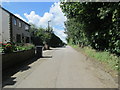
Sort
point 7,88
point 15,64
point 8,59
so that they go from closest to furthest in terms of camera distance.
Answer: point 7,88, point 8,59, point 15,64

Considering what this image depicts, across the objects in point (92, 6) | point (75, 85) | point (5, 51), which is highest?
point (92, 6)

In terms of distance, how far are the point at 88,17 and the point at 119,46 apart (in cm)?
428

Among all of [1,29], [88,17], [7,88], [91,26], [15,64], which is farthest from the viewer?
[1,29]

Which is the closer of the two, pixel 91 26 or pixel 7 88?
pixel 7 88

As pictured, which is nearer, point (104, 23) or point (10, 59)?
point (10, 59)

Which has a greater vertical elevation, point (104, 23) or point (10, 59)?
point (104, 23)

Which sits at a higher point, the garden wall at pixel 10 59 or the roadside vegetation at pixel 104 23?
the roadside vegetation at pixel 104 23

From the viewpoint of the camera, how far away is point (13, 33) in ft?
77.6

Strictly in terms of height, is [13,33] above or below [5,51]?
above

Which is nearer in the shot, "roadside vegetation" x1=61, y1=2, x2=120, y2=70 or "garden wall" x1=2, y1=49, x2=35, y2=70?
"roadside vegetation" x1=61, y1=2, x2=120, y2=70

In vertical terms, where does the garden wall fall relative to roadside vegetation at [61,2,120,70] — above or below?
below

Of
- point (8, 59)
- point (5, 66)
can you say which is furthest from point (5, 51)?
point (5, 66)

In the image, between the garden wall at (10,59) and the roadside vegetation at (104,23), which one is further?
the garden wall at (10,59)

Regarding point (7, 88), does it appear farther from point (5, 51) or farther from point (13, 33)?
point (13, 33)
